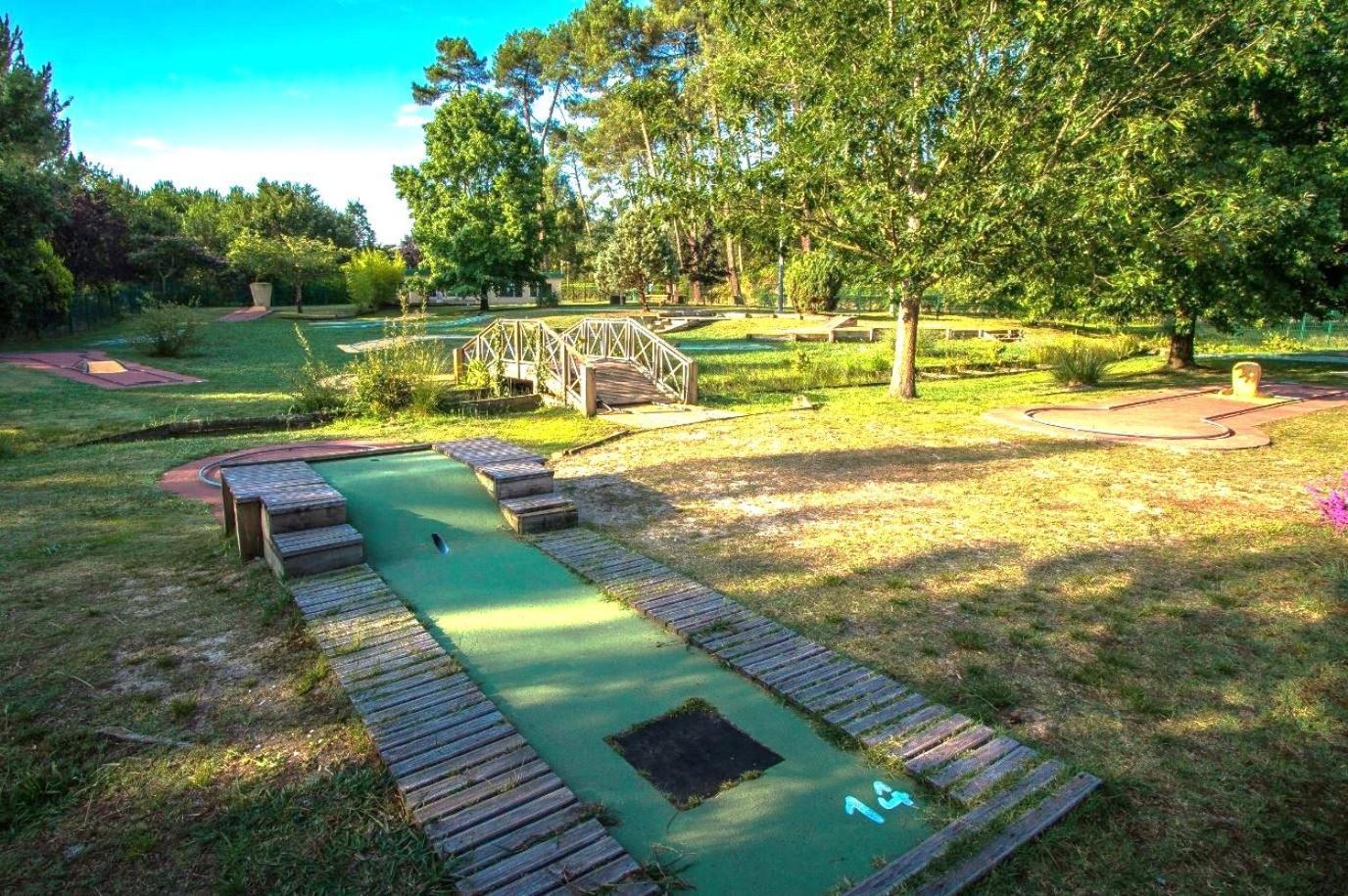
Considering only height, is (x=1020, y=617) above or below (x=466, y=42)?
below

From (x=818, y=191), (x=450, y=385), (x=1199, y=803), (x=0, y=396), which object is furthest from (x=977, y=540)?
(x=0, y=396)

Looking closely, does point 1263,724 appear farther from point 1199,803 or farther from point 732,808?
point 732,808

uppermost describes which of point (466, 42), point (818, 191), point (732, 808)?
point (466, 42)

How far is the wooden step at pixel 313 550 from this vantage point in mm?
4996

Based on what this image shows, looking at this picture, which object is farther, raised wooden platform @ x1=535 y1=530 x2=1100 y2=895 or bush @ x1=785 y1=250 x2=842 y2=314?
bush @ x1=785 y1=250 x2=842 y2=314

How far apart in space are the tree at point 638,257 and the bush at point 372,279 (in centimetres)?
1074

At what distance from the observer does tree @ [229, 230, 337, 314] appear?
37.7m

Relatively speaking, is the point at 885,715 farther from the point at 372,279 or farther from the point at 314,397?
the point at 372,279

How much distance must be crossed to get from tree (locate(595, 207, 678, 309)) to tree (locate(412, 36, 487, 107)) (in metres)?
17.1

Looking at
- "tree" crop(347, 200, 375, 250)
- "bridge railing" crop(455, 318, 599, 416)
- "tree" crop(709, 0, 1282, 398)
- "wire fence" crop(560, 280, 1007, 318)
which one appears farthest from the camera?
"tree" crop(347, 200, 375, 250)

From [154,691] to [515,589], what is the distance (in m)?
2.06

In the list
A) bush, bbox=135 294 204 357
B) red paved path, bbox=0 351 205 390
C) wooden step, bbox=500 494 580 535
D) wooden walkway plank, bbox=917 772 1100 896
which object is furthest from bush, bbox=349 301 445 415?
bush, bbox=135 294 204 357

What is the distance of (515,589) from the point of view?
5.12 m

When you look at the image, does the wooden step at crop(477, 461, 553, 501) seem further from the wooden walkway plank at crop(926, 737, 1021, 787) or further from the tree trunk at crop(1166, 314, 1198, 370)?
the tree trunk at crop(1166, 314, 1198, 370)
